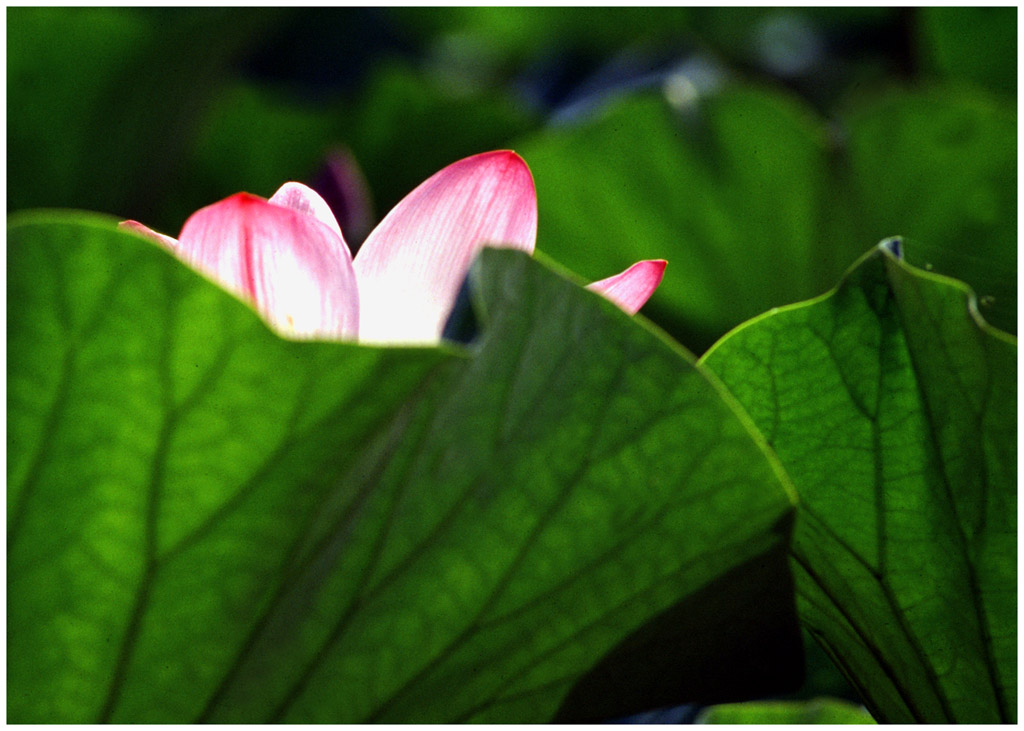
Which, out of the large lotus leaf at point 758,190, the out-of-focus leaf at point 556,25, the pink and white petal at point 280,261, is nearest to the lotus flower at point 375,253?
the pink and white petal at point 280,261

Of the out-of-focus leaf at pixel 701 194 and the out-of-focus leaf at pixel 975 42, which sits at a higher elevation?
the out-of-focus leaf at pixel 975 42

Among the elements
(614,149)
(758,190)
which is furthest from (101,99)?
(758,190)

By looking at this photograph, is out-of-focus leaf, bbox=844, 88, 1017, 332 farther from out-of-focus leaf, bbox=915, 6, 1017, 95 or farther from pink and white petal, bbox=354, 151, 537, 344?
pink and white petal, bbox=354, 151, 537, 344

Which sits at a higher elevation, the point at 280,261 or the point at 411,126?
the point at 411,126

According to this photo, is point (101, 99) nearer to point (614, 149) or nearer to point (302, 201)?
point (614, 149)

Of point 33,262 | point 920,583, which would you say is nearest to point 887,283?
point 920,583

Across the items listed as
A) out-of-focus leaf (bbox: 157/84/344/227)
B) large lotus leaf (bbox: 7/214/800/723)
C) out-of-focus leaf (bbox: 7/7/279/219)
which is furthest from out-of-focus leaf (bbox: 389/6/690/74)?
large lotus leaf (bbox: 7/214/800/723)

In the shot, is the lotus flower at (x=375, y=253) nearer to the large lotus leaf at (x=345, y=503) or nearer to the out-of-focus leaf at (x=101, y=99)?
the large lotus leaf at (x=345, y=503)
